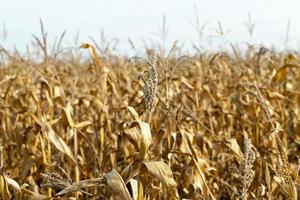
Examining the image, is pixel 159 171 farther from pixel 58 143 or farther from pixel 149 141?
pixel 58 143

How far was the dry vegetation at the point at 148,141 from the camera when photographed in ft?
5.20

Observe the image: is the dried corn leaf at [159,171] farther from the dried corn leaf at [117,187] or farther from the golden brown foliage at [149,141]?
the dried corn leaf at [117,187]

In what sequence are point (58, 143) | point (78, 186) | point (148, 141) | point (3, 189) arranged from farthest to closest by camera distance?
point (58, 143)
point (3, 189)
point (148, 141)
point (78, 186)

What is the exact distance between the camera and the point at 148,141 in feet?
5.46

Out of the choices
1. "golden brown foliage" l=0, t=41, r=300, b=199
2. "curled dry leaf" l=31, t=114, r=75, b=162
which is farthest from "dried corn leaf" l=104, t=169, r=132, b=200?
"curled dry leaf" l=31, t=114, r=75, b=162

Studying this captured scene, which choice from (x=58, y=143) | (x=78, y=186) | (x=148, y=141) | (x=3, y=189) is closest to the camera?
(x=78, y=186)

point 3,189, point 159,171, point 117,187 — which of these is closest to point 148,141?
point 159,171

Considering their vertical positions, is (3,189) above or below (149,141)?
below

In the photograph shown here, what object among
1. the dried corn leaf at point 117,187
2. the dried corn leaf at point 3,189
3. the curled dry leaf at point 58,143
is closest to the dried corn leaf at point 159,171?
the dried corn leaf at point 117,187

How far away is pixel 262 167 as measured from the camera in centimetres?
279

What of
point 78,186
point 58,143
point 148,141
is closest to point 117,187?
point 78,186

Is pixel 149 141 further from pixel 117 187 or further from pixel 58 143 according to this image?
pixel 58 143

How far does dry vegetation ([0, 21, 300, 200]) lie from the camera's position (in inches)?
62.4

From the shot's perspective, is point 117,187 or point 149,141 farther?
point 149,141
